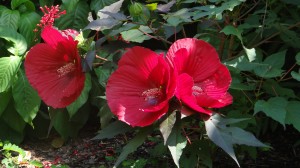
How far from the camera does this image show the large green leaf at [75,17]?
3.09 metres

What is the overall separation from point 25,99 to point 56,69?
159 cm

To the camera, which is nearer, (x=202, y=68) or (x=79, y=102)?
(x=202, y=68)

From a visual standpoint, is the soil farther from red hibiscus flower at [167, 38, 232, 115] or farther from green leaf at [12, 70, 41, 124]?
red hibiscus flower at [167, 38, 232, 115]

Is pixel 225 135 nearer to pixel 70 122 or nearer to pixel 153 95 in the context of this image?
pixel 153 95

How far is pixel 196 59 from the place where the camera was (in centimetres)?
133

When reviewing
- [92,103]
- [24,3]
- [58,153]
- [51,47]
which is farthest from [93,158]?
[51,47]

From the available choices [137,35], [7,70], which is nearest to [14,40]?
[7,70]

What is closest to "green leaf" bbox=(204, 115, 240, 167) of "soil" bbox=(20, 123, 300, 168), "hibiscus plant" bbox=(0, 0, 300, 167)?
"hibiscus plant" bbox=(0, 0, 300, 167)

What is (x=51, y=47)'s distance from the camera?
4.70 feet

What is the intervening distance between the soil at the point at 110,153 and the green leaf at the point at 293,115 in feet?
2.21

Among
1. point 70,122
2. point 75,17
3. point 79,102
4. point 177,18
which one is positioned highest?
point 177,18

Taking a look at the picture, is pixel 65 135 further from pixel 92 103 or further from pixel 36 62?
pixel 36 62

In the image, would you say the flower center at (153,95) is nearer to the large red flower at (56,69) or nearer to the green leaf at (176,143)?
the green leaf at (176,143)

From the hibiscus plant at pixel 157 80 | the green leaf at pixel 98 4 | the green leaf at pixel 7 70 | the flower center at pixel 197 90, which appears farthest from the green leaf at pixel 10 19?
the flower center at pixel 197 90
